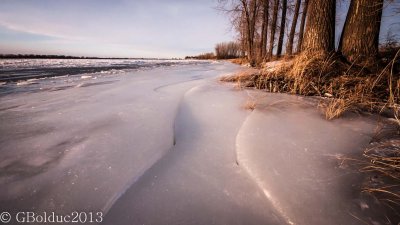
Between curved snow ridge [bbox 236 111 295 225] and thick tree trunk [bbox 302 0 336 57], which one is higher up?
thick tree trunk [bbox 302 0 336 57]

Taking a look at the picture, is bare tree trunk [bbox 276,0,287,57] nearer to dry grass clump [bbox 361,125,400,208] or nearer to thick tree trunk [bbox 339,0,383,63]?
thick tree trunk [bbox 339,0,383,63]

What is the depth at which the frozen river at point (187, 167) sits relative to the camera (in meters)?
0.82

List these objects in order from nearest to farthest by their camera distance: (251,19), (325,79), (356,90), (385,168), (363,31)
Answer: (385,168), (356,90), (325,79), (363,31), (251,19)

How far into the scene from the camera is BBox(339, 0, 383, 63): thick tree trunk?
3.44 meters

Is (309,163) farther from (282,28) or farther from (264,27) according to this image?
(264,27)

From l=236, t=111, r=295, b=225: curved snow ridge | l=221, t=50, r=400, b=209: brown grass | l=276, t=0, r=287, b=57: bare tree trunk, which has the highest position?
l=276, t=0, r=287, b=57: bare tree trunk

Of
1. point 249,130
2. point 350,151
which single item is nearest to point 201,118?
point 249,130

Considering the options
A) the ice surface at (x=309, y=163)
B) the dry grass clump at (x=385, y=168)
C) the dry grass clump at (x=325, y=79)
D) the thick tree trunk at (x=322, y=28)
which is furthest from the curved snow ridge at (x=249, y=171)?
the thick tree trunk at (x=322, y=28)

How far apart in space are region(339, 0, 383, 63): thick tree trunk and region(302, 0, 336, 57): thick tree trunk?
301mm

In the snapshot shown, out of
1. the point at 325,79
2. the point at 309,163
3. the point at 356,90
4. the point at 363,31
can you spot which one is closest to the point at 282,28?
the point at 363,31

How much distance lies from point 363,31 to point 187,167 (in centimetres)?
411

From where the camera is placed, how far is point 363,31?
3.52 meters

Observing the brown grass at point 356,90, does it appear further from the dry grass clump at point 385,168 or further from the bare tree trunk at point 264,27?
the bare tree trunk at point 264,27

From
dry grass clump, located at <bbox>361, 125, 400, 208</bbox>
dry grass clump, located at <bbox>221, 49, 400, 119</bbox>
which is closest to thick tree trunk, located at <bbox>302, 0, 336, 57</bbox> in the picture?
dry grass clump, located at <bbox>221, 49, 400, 119</bbox>
